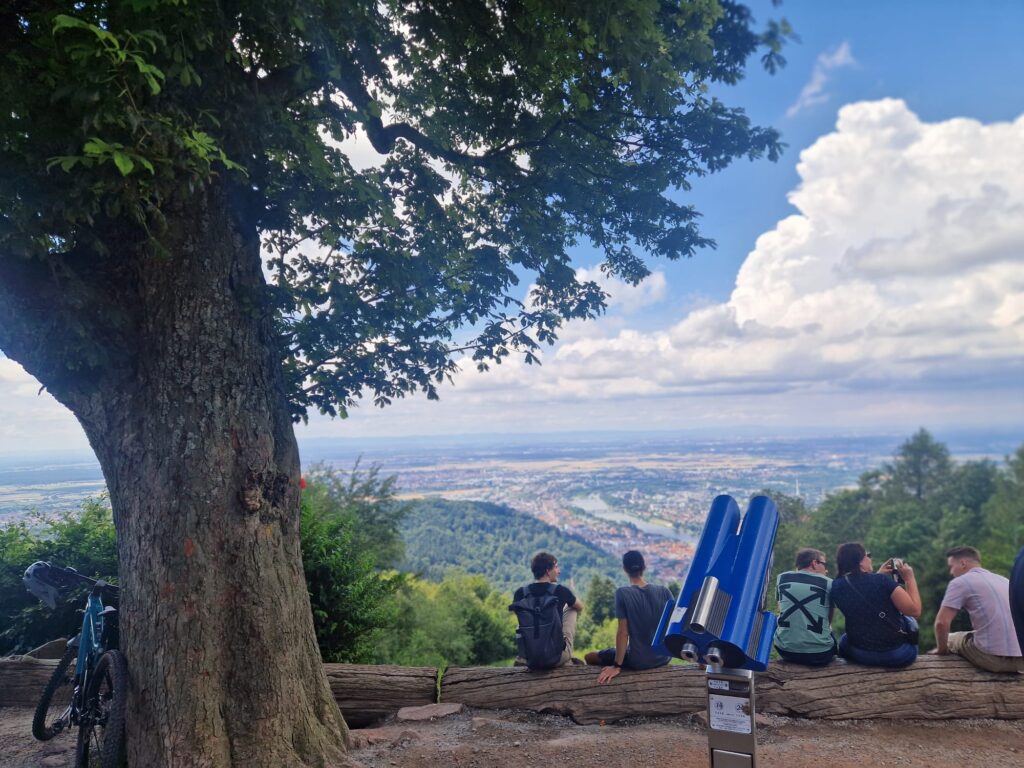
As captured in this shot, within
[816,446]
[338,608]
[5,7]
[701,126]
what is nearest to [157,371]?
[5,7]

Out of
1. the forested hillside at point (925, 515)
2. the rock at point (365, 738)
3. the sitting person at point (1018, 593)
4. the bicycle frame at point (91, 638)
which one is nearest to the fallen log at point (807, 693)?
the sitting person at point (1018, 593)

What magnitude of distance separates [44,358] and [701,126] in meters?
5.96

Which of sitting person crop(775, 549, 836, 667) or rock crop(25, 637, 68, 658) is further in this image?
rock crop(25, 637, 68, 658)

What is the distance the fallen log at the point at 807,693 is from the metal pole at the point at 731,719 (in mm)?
3303

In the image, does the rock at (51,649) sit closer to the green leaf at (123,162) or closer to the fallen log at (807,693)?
the fallen log at (807,693)

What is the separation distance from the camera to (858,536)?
49469 mm

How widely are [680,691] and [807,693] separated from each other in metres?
1.10

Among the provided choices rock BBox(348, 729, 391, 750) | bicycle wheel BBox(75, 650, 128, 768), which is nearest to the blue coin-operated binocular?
rock BBox(348, 729, 391, 750)

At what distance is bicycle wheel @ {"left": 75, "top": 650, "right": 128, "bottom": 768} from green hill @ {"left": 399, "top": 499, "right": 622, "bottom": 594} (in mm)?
34454

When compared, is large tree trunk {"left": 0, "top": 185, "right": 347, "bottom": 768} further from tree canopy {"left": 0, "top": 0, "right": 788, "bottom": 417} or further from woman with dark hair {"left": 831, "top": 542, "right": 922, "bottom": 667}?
woman with dark hair {"left": 831, "top": 542, "right": 922, "bottom": 667}

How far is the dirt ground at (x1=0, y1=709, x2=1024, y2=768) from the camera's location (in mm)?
4438

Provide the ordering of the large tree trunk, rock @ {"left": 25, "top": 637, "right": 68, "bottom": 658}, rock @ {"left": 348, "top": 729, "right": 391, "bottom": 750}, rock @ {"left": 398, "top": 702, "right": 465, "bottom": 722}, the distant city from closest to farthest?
the large tree trunk < rock @ {"left": 348, "top": 729, "right": 391, "bottom": 750} < rock @ {"left": 398, "top": 702, "right": 465, "bottom": 722} < rock @ {"left": 25, "top": 637, "right": 68, "bottom": 658} < the distant city

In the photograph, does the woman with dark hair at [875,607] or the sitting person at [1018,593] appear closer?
the sitting person at [1018,593]

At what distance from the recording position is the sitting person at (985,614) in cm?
509
